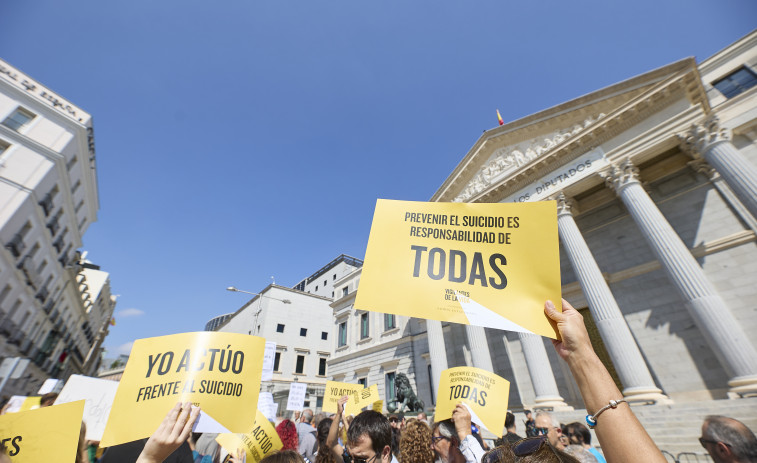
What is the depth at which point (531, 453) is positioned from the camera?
3.48 ft

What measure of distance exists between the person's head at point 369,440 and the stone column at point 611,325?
7704mm

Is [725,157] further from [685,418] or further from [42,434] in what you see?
[42,434]

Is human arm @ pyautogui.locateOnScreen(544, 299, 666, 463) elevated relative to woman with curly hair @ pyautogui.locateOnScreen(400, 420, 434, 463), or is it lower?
elevated

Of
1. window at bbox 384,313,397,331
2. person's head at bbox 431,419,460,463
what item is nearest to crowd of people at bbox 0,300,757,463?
person's head at bbox 431,419,460,463

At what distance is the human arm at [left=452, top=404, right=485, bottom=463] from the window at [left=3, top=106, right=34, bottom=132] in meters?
32.3

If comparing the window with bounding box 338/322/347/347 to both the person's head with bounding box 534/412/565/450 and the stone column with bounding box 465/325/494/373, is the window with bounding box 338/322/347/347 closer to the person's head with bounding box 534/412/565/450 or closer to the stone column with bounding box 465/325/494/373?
the stone column with bounding box 465/325/494/373

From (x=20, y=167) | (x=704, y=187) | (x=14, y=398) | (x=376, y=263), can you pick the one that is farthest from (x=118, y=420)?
(x=20, y=167)

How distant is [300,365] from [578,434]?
36.6 m

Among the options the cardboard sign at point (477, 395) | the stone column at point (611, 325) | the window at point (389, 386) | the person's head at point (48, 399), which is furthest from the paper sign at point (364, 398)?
the window at point (389, 386)

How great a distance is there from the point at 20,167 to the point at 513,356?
32.9 metres

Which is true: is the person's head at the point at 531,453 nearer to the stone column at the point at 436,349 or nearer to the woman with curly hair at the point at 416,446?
the woman with curly hair at the point at 416,446

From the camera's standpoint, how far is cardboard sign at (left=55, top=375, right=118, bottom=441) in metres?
4.17

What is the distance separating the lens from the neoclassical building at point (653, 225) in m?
9.93

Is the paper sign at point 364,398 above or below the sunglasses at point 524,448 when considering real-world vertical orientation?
above
